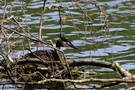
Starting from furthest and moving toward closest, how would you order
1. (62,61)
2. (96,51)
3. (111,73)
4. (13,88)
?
(96,51), (111,73), (13,88), (62,61)

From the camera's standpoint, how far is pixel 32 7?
16281mm

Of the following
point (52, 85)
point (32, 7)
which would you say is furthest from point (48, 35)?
point (52, 85)

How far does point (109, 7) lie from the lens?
16234 mm

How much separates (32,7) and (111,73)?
6.25m

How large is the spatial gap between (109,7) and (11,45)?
23.9ft

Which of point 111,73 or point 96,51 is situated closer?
point 111,73

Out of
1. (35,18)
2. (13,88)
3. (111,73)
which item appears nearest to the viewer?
(13,88)

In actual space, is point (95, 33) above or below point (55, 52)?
above

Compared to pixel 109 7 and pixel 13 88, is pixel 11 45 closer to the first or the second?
pixel 13 88

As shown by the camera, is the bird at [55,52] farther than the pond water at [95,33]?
No

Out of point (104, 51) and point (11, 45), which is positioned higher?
point (11, 45)

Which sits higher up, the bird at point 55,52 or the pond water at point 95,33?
the bird at point 55,52

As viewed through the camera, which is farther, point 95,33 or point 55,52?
point 95,33

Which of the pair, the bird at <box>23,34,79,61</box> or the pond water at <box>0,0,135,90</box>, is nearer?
the bird at <box>23,34,79,61</box>
